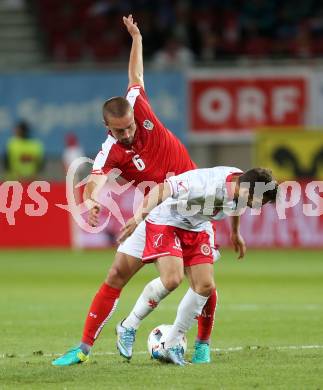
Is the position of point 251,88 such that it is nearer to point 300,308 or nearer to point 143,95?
point 300,308

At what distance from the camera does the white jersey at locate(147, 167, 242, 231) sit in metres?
8.46

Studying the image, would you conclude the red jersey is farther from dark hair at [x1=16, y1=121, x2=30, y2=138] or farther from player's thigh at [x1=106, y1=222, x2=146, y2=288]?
dark hair at [x1=16, y1=121, x2=30, y2=138]

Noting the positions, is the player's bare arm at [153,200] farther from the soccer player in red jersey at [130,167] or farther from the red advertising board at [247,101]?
the red advertising board at [247,101]

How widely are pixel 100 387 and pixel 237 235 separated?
6.86 ft

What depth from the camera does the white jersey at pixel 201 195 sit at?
8.46 meters

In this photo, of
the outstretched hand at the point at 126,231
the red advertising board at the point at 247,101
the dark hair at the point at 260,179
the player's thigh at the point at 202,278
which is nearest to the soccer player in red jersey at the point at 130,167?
the player's thigh at the point at 202,278

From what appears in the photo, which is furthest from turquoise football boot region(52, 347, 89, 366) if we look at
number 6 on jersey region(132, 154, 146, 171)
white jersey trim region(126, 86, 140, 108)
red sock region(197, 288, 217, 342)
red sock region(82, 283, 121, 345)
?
white jersey trim region(126, 86, 140, 108)

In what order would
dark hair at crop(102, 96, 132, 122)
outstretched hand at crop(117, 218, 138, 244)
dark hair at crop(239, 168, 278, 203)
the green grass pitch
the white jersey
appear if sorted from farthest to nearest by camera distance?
dark hair at crop(102, 96, 132, 122) < the white jersey < dark hair at crop(239, 168, 278, 203) < the green grass pitch < outstretched hand at crop(117, 218, 138, 244)

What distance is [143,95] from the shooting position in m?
9.41

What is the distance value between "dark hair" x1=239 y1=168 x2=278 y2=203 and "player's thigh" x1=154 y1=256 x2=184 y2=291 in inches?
31.9

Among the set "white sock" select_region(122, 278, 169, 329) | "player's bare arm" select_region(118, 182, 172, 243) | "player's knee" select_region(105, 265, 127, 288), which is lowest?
"white sock" select_region(122, 278, 169, 329)

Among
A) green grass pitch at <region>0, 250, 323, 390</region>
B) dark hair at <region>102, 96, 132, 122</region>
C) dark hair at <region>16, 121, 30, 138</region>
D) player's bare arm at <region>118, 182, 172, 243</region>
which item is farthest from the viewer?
dark hair at <region>16, 121, 30, 138</region>

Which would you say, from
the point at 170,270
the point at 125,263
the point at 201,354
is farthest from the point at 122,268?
the point at 201,354

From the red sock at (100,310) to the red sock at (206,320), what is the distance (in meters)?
0.70
